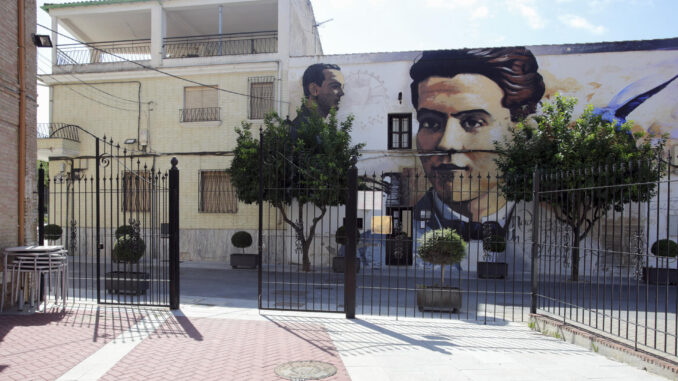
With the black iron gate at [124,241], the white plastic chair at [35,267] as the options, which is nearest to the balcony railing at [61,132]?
the black iron gate at [124,241]

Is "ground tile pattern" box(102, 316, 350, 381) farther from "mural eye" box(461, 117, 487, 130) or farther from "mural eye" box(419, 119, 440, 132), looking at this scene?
"mural eye" box(461, 117, 487, 130)

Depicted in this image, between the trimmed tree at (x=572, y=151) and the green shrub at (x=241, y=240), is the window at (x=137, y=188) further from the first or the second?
the trimmed tree at (x=572, y=151)

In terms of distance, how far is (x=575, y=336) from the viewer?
5.99 m

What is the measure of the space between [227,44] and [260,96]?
119 inches

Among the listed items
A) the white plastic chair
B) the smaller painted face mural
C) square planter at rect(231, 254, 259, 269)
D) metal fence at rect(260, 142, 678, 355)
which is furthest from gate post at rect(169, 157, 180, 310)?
the smaller painted face mural

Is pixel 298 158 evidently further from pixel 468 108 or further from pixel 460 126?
pixel 468 108

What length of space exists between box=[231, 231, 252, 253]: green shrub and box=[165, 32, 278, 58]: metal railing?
6521 mm

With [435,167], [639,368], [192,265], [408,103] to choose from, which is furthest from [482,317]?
[192,265]

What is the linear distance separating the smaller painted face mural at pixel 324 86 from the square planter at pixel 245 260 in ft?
17.4

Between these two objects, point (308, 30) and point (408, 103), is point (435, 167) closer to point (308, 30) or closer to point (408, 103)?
point (408, 103)

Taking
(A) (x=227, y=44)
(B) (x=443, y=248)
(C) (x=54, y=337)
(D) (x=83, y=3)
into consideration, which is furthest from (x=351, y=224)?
(D) (x=83, y=3)

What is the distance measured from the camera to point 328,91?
1500cm

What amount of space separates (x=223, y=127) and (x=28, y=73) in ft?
26.1

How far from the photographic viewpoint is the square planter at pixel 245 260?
14.5 meters
